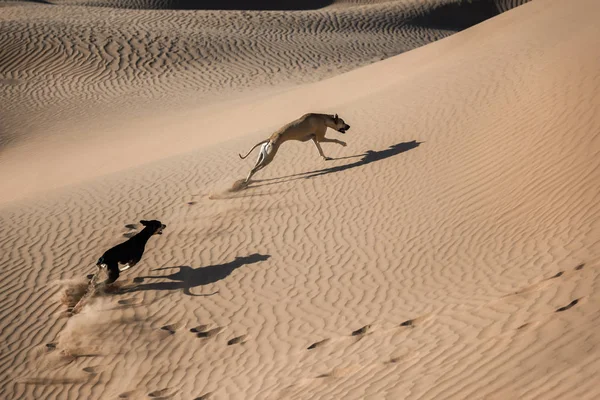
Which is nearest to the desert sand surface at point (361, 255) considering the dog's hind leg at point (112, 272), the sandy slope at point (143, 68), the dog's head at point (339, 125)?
the dog's hind leg at point (112, 272)

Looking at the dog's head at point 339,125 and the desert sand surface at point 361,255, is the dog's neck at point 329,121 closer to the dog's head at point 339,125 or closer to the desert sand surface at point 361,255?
the dog's head at point 339,125

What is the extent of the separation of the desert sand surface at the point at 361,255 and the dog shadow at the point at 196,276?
4 cm

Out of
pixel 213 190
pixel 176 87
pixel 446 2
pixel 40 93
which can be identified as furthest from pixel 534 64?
pixel 446 2

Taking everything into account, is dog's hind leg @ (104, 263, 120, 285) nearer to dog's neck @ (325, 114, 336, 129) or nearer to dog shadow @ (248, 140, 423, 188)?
dog shadow @ (248, 140, 423, 188)

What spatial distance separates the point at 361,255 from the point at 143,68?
20.0 metres

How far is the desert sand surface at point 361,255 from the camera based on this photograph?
6.23m

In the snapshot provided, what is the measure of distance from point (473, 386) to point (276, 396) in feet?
6.46

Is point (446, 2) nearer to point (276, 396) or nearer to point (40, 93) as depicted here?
point (40, 93)

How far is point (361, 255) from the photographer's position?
959cm

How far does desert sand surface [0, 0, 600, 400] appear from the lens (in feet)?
20.4

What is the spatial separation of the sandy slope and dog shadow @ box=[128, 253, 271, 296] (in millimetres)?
7387

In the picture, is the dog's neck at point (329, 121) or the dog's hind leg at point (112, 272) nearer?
the dog's hind leg at point (112, 272)

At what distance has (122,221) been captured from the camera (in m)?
12.0

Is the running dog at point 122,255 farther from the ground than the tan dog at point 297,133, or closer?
closer
